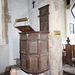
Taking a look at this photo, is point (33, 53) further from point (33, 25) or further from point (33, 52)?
point (33, 25)

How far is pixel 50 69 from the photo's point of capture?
9.61ft

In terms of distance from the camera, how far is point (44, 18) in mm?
3285

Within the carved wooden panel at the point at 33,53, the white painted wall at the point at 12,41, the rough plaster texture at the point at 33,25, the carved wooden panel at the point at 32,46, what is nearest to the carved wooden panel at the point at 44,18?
the rough plaster texture at the point at 33,25

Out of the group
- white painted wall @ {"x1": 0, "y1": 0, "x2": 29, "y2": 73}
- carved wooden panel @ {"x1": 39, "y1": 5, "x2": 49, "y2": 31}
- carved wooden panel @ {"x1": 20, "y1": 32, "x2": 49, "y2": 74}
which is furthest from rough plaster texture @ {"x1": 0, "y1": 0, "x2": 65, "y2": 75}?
carved wooden panel @ {"x1": 20, "y1": 32, "x2": 49, "y2": 74}

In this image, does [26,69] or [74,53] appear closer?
[26,69]

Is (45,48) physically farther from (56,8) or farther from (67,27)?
(67,27)

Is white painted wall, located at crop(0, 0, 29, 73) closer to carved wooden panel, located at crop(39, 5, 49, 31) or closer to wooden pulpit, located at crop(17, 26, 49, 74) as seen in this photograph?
carved wooden panel, located at crop(39, 5, 49, 31)

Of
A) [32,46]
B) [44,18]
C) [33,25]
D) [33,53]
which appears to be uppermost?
[44,18]

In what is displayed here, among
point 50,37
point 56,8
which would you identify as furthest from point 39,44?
point 56,8

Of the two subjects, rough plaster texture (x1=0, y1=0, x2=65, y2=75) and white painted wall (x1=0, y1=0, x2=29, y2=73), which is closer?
rough plaster texture (x1=0, y1=0, x2=65, y2=75)

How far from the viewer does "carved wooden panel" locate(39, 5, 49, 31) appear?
3.14m

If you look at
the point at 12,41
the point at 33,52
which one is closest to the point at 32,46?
the point at 33,52

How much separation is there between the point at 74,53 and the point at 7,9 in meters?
4.00

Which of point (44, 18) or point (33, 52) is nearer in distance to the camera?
point (33, 52)
